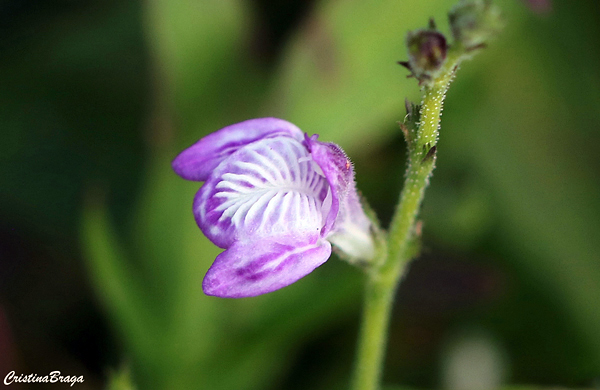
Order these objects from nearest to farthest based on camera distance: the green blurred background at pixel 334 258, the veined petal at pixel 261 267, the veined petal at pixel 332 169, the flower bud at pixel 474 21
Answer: the flower bud at pixel 474 21, the veined petal at pixel 261 267, the veined petal at pixel 332 169, the green blurred background at pixel 334 258

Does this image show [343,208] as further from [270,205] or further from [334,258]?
[334,258]

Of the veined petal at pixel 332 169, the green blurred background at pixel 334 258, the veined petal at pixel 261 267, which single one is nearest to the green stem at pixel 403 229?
the veined petal at pixel 332 169

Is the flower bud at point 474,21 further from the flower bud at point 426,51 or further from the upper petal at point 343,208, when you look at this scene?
the upper petal at point 343,208

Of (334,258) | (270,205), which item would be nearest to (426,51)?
(270,205)

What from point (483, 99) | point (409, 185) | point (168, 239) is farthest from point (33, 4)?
point (409, 185)

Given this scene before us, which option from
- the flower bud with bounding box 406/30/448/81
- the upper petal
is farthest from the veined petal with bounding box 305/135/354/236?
the flower bud with bounding box 406/30/448/81

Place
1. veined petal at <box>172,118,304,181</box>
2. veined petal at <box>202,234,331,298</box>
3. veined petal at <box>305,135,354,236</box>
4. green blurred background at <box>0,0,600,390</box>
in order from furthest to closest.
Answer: green blurred background at <box>0,0,600,390</box>, veined petal at <box>172,118,304,181</box>, veined petal at <box>305,135,354,236</box>, veined petal at <box>202,234,331,298</box>

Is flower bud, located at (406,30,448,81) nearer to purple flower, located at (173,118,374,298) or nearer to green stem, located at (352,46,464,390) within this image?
green stem, located at (352,46,464,390)

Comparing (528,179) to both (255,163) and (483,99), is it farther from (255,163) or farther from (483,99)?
(255,163)
